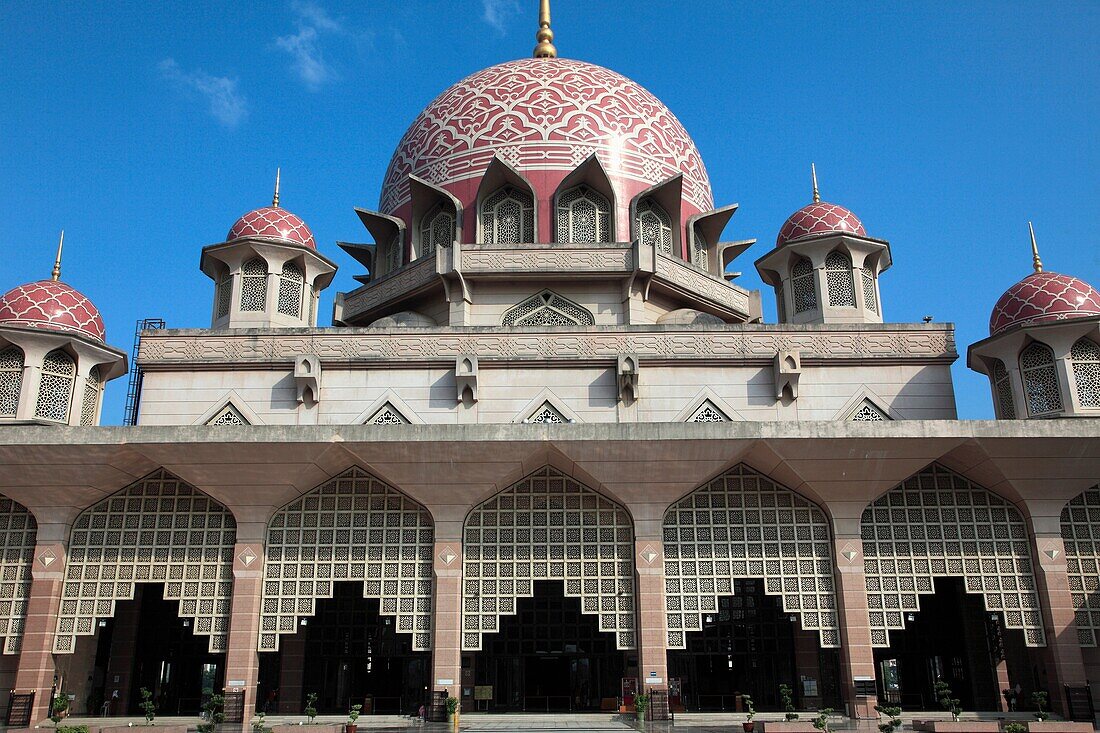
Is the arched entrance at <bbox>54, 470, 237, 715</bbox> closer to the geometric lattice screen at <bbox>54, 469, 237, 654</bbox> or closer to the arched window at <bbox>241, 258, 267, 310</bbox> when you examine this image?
the geometric lattice screen at <bbox>54, 469, 237, 654</bbox>

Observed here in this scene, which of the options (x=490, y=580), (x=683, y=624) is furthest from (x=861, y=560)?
(x=490, y=580)

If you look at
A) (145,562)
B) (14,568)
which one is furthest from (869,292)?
(14,568)

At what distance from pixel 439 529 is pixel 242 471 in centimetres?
452

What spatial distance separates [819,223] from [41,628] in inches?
874

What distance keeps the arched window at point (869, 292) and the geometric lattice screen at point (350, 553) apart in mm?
13923

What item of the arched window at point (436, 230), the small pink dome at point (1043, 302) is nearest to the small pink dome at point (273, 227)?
the arched window at point (436, 230)

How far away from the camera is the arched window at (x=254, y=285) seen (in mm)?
26453

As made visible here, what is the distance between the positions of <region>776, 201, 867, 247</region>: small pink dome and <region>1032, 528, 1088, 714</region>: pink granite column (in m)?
9.76

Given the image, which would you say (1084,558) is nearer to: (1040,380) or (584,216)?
(1040,380)

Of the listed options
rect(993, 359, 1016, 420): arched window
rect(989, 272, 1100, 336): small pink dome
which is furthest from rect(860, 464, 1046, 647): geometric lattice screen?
rect(989, 272, 1100, 336): small pink dome

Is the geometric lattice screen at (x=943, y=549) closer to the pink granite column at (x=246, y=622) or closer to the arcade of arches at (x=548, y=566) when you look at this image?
the arcade of arches at (x=548, y=566)

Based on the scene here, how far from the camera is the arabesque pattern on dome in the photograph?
30.1 metres

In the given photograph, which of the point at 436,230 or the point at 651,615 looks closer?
the point at 651,615

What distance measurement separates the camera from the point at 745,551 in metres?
21.1
